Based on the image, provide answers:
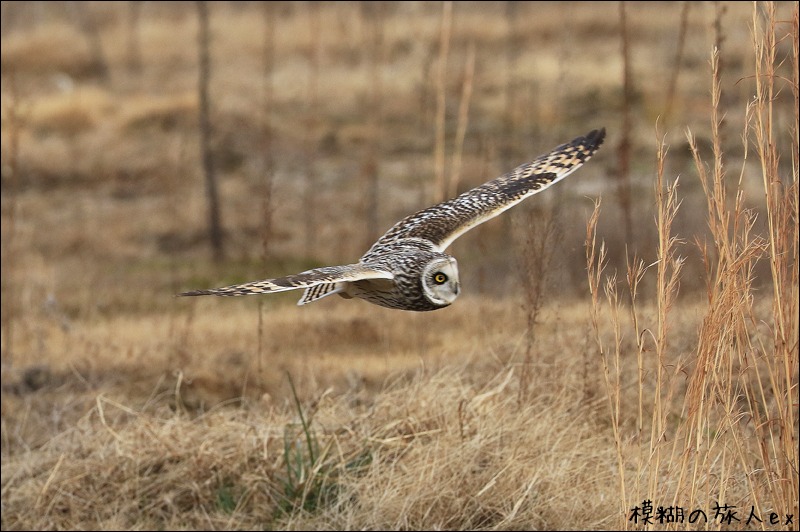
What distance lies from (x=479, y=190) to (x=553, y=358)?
1.95 meters

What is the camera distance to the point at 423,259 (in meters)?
3.62

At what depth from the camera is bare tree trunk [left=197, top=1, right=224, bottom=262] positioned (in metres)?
11.3

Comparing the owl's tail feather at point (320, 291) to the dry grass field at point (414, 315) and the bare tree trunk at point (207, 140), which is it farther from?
the bare tree trunk at point (207, 140)

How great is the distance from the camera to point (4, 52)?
8.07 m

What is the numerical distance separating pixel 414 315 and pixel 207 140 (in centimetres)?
434

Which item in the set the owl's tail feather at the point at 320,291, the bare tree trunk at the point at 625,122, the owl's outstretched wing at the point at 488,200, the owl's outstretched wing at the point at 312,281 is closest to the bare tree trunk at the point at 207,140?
the bare tree trunk at the point at 625,122

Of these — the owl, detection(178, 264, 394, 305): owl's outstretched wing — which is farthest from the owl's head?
detection(178, 264, 394, 305): owl's outstretched wing

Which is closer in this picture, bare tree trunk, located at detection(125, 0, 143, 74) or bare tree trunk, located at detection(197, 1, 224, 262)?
bare tree trunk, located at detection(197, 1, 224, 262)

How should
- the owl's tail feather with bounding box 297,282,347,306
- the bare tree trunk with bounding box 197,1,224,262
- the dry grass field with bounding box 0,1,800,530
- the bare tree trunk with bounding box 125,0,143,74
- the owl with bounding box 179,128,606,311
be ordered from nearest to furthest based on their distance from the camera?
the dry grass field with bounding box 0,1,800,530 < the owl with bounding box 179,128,606,311 < the owl's tail feather with bounding box 297,282,347,306 < the bare tree trunk with bounding box 197,1,224,262 < the bare tree trunk with bounding box 125,0,143,74

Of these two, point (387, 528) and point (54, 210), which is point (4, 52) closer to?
point (387, 528)

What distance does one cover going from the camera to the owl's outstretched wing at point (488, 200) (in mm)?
4160

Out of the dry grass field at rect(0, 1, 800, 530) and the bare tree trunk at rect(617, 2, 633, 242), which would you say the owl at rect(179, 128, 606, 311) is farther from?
the bare tree trunk at rect(617, 2, 633, 242)

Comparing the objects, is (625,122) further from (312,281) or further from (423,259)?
(312,281)

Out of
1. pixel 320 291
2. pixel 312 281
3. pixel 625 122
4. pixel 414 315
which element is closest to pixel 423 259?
pixel 320 291
